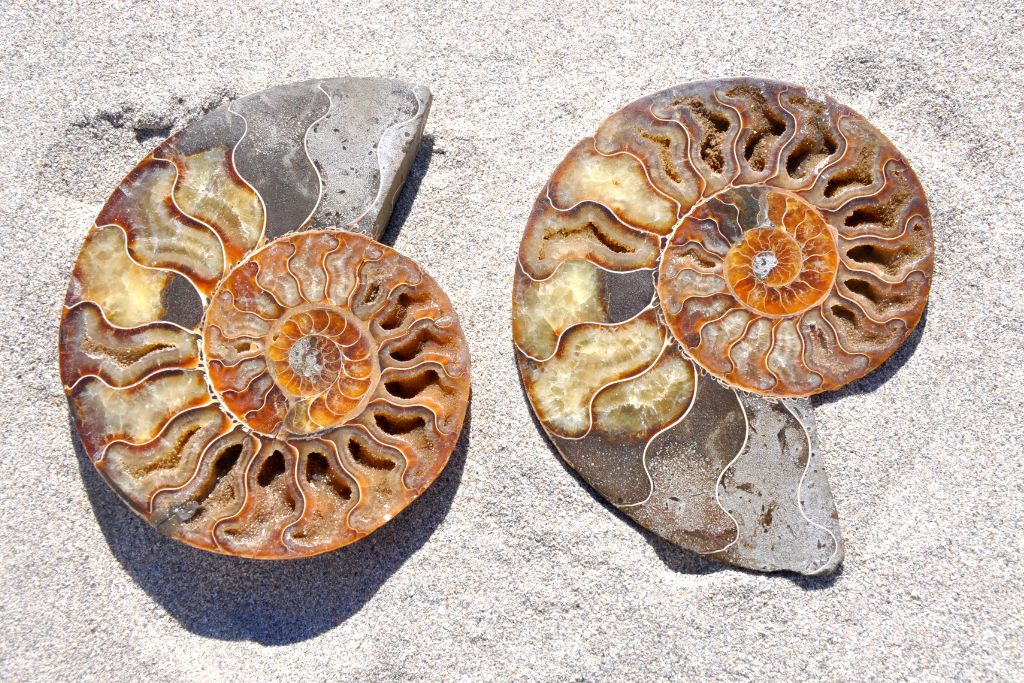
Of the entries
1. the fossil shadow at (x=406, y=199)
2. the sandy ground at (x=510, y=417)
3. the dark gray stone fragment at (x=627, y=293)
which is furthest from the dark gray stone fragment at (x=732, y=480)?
the fossil shadow at (x=406, y=199)

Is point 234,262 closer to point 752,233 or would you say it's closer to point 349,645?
point 349,645

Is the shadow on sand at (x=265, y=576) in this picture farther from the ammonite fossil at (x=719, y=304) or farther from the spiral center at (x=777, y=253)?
the spiral center at (x=777, y=253)

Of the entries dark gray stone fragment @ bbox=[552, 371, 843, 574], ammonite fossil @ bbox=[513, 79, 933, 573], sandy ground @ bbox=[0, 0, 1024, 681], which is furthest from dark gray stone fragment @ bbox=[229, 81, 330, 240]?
dark gray stone fragment @ bbox=[552, 371, 843, 574]

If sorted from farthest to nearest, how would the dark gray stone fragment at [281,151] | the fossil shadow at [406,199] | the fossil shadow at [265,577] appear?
1. the fossil shadow at [406,199]
2. the fossil shadow at [265,577]
3. the dark gray stone fragment at [281,151]

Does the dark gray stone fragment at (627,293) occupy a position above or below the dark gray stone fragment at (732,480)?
above

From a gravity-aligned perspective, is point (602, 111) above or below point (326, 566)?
above

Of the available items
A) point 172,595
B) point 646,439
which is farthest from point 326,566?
point 646,439
